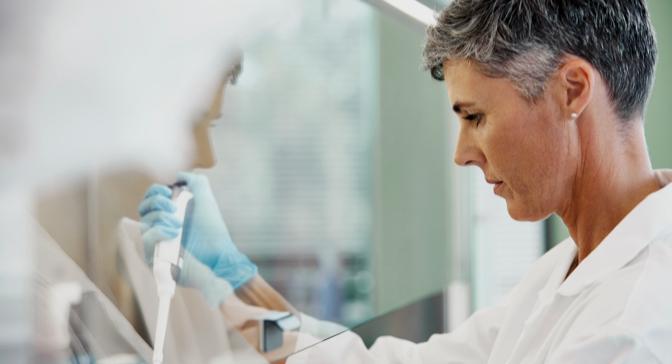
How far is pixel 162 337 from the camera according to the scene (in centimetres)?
89

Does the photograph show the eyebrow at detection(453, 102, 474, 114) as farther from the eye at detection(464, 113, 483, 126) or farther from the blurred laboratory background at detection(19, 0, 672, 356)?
the blurred laboratory background at detection(19, 0, 672, 356)

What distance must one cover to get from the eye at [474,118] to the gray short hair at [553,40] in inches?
2.0

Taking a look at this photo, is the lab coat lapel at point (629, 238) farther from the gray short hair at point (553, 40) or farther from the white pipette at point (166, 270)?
the white pipette at point (166, 270)

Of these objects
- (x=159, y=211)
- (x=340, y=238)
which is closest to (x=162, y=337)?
(x=159, y=211)

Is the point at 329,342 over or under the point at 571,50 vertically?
under

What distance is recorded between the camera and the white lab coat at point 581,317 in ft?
2.53

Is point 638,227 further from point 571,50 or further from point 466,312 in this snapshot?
point 466,312

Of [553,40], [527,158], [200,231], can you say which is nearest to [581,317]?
[527,158]

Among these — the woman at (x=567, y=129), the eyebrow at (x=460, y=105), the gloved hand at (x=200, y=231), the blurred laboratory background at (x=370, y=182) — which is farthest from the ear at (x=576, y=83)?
the blurred laboratory background at (x=370, y=182)

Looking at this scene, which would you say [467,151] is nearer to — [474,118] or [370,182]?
[474,118]

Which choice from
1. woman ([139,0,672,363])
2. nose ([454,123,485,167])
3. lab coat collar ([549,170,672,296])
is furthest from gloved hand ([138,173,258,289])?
lab coat collar ([549,170,672,296])

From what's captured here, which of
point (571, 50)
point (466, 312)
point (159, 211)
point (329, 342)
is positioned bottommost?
point (466, 312)

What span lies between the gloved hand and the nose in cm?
31

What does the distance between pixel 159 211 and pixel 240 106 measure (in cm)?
34
